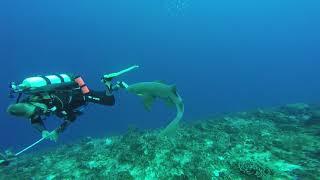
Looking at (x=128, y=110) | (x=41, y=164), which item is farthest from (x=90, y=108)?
(x=41, y=164)

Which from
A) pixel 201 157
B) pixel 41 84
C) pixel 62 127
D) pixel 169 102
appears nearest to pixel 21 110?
pixel 41 84

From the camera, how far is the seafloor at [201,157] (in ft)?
32.4

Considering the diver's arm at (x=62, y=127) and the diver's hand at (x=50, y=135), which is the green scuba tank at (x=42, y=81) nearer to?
the diver's arm at (x=62, y=127)

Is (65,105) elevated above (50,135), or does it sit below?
above

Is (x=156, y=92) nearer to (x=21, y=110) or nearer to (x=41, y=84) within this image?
(x=41, y=84)

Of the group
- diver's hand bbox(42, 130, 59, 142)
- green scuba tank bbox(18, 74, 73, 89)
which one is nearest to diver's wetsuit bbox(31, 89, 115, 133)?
diver's hand bbox(42, 130, 59, 142)

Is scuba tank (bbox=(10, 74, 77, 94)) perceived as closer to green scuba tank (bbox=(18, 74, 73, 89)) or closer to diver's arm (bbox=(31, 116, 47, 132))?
green scuba tank (bbox=(18, 74, 73, 89))

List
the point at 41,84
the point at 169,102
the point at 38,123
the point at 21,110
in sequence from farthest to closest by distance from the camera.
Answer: the point at 169,102 → the point at 38,123 → the point at 41,84 → the point at 21,110

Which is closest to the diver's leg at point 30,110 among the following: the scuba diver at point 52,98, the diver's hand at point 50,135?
the scuba diver at point 52,98

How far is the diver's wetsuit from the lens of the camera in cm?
906

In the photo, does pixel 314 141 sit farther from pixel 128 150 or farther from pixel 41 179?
pixel 41 179

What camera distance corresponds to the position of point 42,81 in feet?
29.7

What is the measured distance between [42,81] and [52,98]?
0.52m

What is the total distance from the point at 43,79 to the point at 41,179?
12.4 feet
